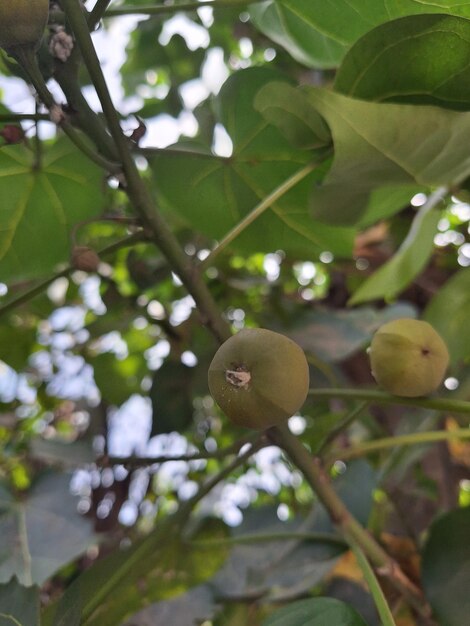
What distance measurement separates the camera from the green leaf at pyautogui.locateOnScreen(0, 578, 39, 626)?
0.67 meters

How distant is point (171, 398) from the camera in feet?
3.90

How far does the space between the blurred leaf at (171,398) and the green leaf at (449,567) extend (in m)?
0.51

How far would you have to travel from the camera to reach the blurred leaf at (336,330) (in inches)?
43.5

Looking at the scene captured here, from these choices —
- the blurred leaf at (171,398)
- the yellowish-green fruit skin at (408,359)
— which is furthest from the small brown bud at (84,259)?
the blurred leaf at (171,398)

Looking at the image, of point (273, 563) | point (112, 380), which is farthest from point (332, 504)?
point (112, 380)

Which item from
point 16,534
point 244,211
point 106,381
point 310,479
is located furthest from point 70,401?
point 310,479

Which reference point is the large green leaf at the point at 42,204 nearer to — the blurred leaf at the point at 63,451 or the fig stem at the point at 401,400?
the blurred leaf at the point at 63,451

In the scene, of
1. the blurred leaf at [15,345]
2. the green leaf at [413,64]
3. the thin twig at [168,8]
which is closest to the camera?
the green leaf at [413,64]

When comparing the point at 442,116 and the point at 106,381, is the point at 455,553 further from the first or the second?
the point at 106,381

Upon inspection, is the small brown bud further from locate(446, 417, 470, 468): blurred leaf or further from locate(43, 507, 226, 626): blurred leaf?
locate(446, 417, 470, 468): blurred leaf

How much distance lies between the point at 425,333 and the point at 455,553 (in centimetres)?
27

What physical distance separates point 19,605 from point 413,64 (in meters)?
0.65

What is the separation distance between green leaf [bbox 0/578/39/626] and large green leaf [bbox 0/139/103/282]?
41 cm

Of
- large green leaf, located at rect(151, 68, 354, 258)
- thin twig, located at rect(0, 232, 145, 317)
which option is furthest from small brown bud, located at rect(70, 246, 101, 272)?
large green leaf, located at rect(151, 68, 354, 258)
